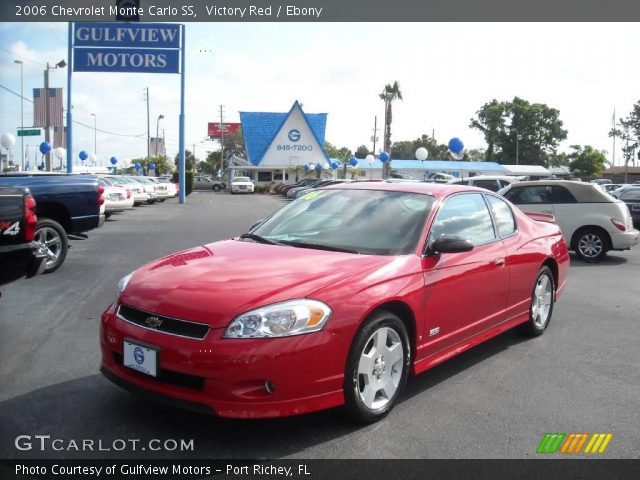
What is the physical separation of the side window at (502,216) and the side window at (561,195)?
21.5 ft

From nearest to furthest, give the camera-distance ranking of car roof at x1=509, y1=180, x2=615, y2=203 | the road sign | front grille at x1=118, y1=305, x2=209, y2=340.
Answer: front grille at x1=118, y1=305, x2=209, y2=340
car roof at x1=509, y1=180, x2=615, y2=203
the road sign

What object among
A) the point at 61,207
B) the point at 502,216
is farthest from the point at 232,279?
the point at 61,207

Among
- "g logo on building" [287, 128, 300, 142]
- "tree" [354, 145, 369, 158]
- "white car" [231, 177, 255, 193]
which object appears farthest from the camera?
"tree" [354, 145, 369, 158]

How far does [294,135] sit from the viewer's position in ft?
211

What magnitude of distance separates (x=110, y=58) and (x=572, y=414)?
2249 cm

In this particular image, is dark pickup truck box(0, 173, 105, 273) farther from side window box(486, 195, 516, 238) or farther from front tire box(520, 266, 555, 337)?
front tire box(520, 266, 555, 337)

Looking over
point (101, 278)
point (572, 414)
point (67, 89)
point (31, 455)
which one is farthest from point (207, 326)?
point (67, 89)

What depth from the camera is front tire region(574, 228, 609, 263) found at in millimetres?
11102

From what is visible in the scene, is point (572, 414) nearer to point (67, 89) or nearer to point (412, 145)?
point (67, 89)

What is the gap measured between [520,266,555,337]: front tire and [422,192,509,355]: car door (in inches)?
30.6

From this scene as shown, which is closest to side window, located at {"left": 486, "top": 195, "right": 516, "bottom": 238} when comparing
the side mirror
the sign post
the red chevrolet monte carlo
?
the red chevrolet monte carlo

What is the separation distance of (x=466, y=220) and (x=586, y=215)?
737cm

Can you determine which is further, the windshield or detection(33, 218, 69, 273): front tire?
detection(33, 218, 69, 273): front tire

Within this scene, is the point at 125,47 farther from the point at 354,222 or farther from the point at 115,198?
the point at 354,222
